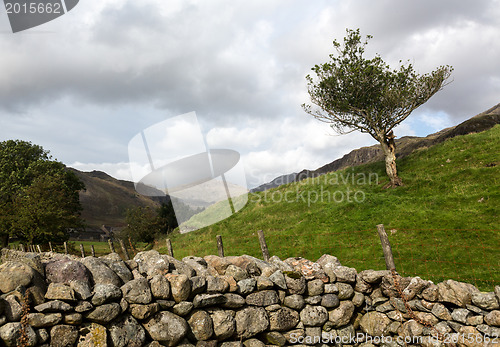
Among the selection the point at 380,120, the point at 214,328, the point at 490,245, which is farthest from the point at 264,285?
the point at 380,120

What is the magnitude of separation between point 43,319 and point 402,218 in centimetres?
1615

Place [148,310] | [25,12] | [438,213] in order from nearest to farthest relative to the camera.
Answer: [148,310], [25,12], [438,213]

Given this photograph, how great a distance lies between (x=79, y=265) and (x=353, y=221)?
15.3 m

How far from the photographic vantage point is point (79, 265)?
16.8 feet

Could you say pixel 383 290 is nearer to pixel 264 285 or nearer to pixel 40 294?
pixel 264 285

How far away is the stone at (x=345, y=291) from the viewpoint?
7121 mm

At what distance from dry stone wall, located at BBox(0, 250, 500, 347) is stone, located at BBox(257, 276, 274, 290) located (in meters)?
0.02

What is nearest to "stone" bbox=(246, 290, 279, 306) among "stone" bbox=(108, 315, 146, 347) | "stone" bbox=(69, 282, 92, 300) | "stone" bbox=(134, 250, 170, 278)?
"stone" bbox=(134, 250, 170, 278)

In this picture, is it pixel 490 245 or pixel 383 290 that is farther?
pixel 490 245

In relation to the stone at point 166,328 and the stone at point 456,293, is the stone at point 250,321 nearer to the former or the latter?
the stone at point 166,328

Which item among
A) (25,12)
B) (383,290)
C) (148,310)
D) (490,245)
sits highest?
(25,12)

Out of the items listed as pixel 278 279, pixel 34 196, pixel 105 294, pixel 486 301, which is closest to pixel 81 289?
pixel 105 294

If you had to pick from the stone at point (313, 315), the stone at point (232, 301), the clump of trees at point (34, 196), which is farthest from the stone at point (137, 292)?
the clump of trees at point (34, 196)

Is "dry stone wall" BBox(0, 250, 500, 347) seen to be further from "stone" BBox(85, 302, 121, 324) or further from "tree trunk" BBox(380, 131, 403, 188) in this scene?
"tree trunk" BBox(380, 131, 403, 188)
